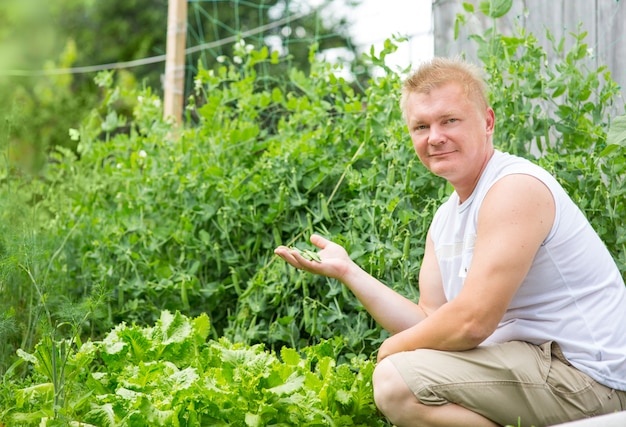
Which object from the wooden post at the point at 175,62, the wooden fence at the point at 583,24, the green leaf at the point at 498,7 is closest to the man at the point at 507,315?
the green leaf at the point at 498,7

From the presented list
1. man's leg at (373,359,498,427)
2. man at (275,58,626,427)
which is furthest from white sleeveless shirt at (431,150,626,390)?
man's leg at (373,359,498,427)

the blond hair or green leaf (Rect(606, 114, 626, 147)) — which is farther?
green leaf (Rect(606, 114, 626, 147))

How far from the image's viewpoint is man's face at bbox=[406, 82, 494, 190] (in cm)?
240

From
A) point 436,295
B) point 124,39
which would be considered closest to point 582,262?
point 436,295

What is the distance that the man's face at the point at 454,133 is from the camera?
2398 millimetres

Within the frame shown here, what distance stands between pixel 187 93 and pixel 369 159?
269 centimetres

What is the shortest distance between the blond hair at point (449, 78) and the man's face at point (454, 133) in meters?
0.02

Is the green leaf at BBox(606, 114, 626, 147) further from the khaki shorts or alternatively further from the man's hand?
the man's hand

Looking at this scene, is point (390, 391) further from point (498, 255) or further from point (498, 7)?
point (498, 7)

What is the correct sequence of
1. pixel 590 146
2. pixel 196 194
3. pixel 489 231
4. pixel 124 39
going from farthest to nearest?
pixel 124 39, pixel 196 194, pixel 590 146, pixel 489 231

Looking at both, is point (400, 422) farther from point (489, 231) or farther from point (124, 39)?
point (124, 39)

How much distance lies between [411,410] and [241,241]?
5.02 feet

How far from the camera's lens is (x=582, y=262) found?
2.30 metres

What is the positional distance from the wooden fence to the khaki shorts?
1398 mm
